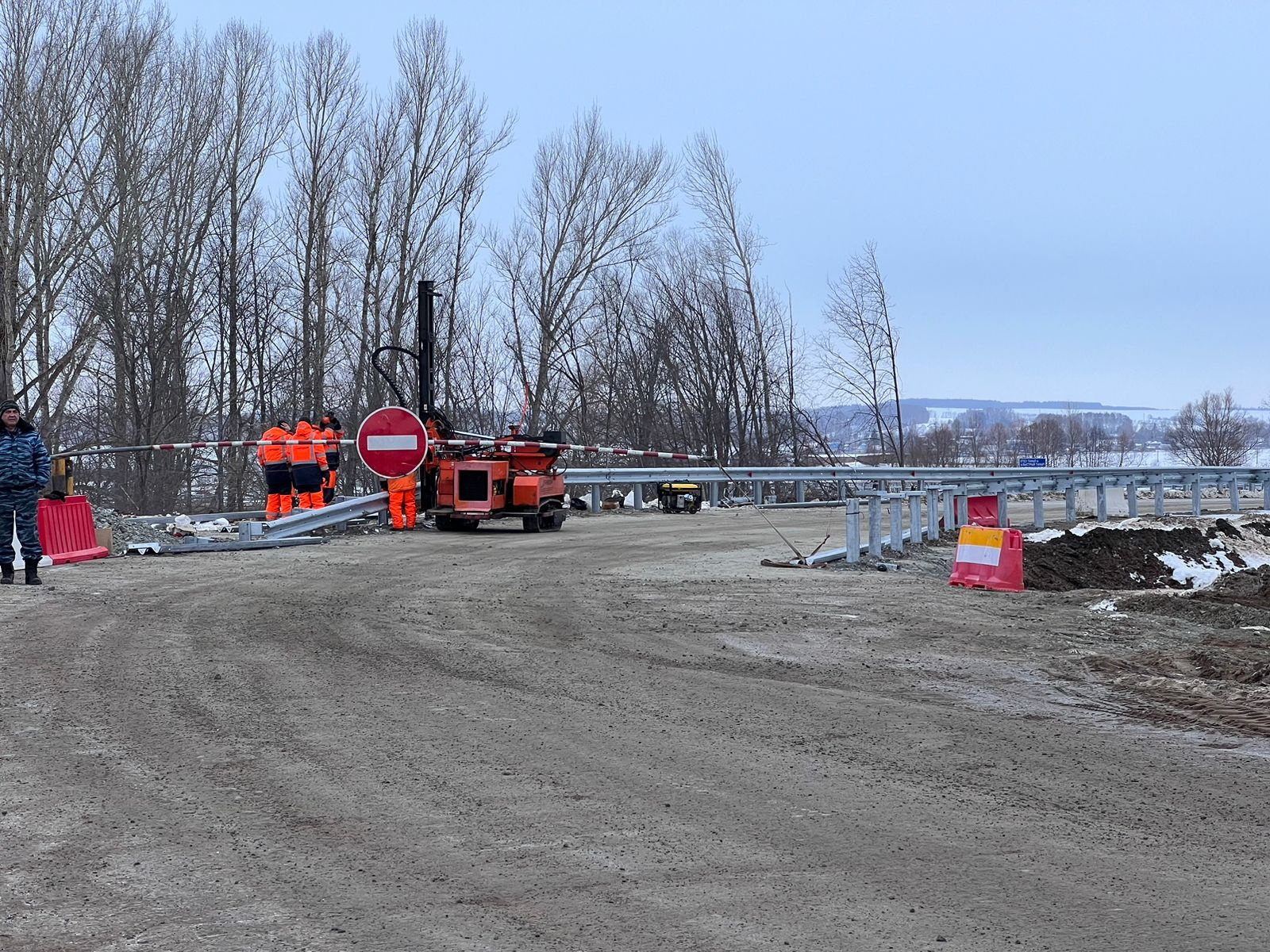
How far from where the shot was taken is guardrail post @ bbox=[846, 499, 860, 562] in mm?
15656

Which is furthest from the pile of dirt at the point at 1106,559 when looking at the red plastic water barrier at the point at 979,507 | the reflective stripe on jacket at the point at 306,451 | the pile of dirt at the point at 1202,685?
the reflective stripe on jacket at the point at 306,451

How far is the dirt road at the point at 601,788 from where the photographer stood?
4.25 meters

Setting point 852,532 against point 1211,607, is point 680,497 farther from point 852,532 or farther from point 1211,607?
point 1211,607

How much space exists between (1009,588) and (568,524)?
34.6 feet

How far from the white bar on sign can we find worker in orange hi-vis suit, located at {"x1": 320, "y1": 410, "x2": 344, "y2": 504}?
292 centimetres

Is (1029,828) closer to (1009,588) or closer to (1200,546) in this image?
(1009,588)

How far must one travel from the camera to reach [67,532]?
16.4 meters

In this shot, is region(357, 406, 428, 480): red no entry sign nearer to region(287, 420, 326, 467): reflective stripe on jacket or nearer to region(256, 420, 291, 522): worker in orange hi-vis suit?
region(287, 420, 326, 467): reflective stripe on jacket

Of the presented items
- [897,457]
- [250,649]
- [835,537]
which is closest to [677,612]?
[250,649]

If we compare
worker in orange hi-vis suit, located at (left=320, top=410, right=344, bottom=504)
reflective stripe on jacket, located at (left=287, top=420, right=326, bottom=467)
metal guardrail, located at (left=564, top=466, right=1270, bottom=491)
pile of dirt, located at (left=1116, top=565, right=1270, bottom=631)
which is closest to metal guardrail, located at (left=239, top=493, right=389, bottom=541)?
reflective stripe on jacket, located at (left=287, top=420, right=326, bottom=467)

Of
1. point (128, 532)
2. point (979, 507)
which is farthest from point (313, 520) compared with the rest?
point (979, 507)

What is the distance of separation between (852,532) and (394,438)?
7.11 meters

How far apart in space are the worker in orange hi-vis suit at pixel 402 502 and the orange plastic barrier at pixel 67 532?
16.5ft

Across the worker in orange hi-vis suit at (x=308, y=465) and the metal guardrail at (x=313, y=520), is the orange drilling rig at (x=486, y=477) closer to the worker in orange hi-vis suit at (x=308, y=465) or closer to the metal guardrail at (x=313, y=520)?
the metal guardrail at (x=313, y=520)
